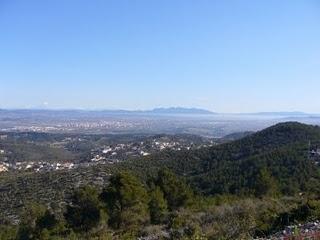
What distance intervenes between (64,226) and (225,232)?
12082 mm

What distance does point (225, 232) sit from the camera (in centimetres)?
996

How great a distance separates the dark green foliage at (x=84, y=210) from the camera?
66.2 ft

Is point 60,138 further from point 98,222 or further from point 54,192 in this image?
point 98,222

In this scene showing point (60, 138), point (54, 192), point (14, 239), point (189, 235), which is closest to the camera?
point (189, 235)

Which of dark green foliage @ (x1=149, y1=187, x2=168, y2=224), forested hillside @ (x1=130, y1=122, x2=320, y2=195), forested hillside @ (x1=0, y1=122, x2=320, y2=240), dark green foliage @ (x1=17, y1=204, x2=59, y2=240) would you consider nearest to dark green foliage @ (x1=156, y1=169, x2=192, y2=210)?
forested hillside @ (x1=0, y1=122, x2=320, y2=240)

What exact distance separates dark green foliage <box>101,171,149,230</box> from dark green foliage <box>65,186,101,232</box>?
0.47 meters

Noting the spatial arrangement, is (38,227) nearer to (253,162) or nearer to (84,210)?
(84,210)

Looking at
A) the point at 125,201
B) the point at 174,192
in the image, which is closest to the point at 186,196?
the point at 174,192

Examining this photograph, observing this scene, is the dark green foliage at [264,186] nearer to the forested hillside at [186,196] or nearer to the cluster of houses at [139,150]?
the forested hillside at [186,196]

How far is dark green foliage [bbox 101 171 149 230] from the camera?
1908 cm

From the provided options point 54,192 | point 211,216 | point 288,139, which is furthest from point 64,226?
point 288,139

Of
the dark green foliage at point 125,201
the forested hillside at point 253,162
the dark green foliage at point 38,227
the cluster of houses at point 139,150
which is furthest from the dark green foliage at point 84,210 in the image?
the cluster of houses at point 139,150

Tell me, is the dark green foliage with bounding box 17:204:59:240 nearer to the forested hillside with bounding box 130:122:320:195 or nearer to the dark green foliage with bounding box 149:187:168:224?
the dark green foliage with bounding box 149:187:168:224

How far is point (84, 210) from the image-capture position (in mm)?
21219
